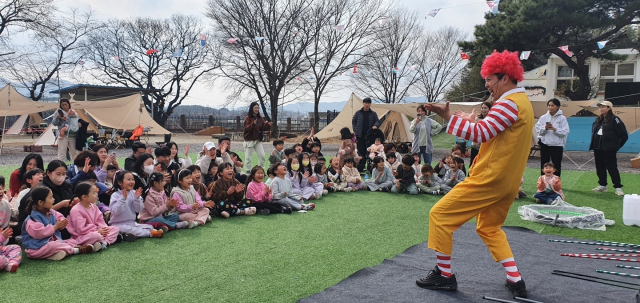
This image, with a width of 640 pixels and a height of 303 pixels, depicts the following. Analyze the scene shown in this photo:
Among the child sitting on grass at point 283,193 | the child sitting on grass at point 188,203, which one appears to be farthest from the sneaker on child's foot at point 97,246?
the child sitting on grass at point 283,193

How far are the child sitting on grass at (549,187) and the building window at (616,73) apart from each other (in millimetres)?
20623

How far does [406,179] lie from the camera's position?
8000 mm

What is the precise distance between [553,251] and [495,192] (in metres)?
1.77

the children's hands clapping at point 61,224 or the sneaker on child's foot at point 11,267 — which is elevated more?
the children's hands clapping at point 61,224

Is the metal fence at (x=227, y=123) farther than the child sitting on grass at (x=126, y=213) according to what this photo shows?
Yes

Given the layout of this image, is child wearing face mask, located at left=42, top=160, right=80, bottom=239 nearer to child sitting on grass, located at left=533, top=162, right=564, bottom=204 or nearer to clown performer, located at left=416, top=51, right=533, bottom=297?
clown performer, located at left=416, top=51, right=533, bottom=297

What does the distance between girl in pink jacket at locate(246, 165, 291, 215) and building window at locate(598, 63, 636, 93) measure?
23.7 meters

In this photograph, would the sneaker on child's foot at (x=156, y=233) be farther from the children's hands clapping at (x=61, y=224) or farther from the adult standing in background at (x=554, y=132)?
the adult standing in background at (x=554, y=132)

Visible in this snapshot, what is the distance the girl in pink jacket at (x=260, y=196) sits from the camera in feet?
20.2

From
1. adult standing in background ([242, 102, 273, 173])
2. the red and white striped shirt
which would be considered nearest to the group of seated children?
adult standing in background ([242, 102, 273, 173])

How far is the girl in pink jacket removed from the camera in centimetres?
616

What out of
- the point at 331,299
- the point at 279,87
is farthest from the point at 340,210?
the point at 279,87

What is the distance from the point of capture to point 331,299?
3051 millimetres

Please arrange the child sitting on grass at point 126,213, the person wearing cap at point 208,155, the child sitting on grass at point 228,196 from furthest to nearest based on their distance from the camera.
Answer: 1. the person wearing cap at point 208,155
2. the child sitting on grass at point 228,196
3. the child sitting on grass at point 126,213
